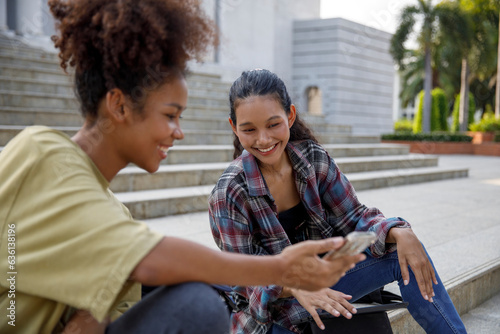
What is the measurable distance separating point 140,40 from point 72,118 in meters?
5.34

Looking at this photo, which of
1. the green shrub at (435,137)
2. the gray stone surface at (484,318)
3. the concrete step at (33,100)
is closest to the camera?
the gray stone surface at (484,318)

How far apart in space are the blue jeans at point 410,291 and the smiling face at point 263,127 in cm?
62

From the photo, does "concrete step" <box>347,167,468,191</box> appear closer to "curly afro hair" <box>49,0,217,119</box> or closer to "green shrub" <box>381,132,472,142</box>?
"curly afro hair" <box>49,0,217,119</box>

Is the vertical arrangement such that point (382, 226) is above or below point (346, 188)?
below

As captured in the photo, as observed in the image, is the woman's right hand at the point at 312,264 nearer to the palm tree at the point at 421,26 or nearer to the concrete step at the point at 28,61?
the concrete step at the point at 28,61

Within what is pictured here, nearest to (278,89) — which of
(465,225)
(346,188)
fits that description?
(346,188)

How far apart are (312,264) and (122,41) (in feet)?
2.37

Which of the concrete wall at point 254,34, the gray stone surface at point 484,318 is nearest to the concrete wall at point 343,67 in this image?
the concrete wall at point 254,34

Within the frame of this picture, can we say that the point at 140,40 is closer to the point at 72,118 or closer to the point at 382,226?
the point at 382,226

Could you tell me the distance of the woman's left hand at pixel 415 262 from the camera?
2.00 meters

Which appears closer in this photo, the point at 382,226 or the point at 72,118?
the point at 382,226

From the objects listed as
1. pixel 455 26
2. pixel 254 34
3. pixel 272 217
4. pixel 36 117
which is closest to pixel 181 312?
pixel 272 217

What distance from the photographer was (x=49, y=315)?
121 centimetres

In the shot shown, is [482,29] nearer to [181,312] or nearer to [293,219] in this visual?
[293,219]
